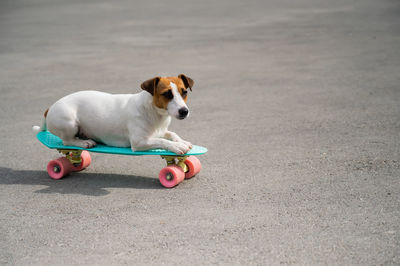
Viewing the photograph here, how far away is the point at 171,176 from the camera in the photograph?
5.46 metres

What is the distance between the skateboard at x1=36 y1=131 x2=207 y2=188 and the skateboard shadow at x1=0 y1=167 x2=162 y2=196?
109 millimetres

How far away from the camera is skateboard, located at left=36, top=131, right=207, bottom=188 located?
215 inches

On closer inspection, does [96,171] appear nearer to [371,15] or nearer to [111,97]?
[111,97]

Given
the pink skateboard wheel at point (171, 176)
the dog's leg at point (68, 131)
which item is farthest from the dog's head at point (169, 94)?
the dog's leg at point (68, 131)

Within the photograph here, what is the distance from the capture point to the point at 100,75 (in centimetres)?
1137

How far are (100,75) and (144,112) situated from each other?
6.08m

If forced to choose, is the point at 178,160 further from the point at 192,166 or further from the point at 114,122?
the point at 114,122

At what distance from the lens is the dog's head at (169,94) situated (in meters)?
5.23

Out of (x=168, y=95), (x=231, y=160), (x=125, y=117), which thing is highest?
(x=168, y=95)

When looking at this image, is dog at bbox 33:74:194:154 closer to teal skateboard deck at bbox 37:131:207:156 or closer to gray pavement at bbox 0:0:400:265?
teal skateboard deck at bbox 37:131:207:156

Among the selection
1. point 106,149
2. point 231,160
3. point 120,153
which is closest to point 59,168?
point 106,149

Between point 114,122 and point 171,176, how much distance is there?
0.87 m

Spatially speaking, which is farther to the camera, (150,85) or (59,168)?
(59,168)

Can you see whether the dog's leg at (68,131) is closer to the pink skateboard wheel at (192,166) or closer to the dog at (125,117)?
the dog at (125,117)
